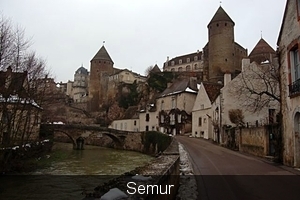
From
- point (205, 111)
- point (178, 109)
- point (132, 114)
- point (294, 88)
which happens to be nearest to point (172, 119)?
point (178, 109)

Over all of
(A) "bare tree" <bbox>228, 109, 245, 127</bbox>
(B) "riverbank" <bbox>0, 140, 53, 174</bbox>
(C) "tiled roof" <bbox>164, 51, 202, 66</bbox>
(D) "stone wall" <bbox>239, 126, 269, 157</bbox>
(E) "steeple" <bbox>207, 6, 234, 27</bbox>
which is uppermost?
(E) "steeple" <bbox>207, 6, 234, 27</bbox>

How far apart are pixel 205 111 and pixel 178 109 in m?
7.94

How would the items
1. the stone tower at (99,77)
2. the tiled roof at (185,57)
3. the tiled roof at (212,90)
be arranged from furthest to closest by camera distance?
1. the stone tower at (99,77)
2. the tiled roof at (185,57)
3. the tiled roof at (212,90)

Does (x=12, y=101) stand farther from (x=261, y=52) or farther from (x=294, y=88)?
(x=261, y=52)

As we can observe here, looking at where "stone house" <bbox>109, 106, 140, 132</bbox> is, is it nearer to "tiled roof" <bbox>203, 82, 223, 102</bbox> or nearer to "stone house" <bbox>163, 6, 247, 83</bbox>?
"stone house" <bbox>163, 6, 247, 83</bbox>

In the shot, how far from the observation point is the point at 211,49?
53.5 metres

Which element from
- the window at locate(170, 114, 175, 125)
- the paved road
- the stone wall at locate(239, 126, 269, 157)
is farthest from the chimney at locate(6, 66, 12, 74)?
the window at locate(170, 114, 175, 125)

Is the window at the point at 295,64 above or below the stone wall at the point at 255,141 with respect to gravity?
above

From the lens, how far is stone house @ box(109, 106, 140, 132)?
51.8m

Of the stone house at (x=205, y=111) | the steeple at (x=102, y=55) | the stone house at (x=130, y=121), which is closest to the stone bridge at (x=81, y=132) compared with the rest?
the stone house at (x=130, y=121)

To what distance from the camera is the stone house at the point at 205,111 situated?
33069mm

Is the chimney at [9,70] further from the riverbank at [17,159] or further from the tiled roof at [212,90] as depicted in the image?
the tiled roof at [212,90]

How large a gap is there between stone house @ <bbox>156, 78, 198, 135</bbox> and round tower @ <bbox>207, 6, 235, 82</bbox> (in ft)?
32.8

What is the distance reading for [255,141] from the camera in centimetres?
1817
